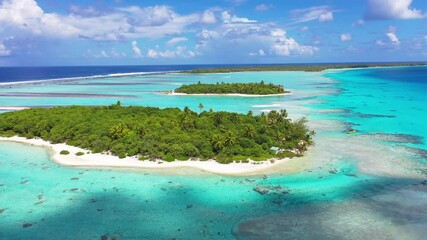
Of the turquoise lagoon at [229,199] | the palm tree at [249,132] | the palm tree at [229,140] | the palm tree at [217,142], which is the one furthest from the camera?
the palm tree at [249,132]

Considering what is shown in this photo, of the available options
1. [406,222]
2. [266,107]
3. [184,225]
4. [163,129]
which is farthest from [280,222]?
[266,107]

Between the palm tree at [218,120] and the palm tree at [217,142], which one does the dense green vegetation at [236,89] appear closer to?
the palm tree at [218,120]

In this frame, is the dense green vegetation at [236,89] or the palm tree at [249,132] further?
the dense green vegetation at [236,89]

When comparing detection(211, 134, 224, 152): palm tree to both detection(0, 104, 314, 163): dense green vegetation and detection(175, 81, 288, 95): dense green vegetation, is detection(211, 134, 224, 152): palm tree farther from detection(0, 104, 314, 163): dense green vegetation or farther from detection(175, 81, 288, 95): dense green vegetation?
detection(175, 81, 288, 95): dense green vegetation

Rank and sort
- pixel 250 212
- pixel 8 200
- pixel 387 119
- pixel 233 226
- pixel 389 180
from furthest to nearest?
1. pixel 387 119
2. pixel 389 180
3. pixel 8 200
4. pixel 250 212
5. pixel 233 226

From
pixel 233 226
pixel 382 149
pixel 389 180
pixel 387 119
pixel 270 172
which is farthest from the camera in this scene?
pixel 387 119

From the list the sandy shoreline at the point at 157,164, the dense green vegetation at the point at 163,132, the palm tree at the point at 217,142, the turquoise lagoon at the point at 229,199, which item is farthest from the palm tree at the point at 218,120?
the turquoise lagoon at the point at 229,199

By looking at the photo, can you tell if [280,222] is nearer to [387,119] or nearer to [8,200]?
[8,200]

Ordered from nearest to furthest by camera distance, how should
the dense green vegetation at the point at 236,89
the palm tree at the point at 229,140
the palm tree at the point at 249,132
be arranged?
the palm tree at the point at 229,140 < the palm tree at the point at 249,132 < the dense green vegetation at the point at 236,89

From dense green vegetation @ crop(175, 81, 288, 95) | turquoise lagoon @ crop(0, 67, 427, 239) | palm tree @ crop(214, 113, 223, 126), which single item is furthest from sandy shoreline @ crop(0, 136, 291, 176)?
dense green vegetation @ crop(175, 81, 288, 95)
